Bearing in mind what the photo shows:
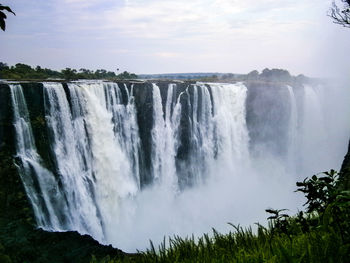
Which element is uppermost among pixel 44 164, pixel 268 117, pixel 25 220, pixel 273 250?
pixel 273 250

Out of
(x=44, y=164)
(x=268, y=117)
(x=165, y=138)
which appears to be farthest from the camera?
(x=268, y=117)

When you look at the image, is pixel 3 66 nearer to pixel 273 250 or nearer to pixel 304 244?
pixel 273 250

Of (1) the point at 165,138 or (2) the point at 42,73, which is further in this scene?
(2) the point at 42,73

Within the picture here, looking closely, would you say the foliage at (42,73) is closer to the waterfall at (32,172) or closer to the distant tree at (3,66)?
the distant tree at (3,66)

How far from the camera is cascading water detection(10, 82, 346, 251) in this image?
14992 mm

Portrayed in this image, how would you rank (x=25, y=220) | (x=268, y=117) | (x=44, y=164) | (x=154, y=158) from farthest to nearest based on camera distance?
(x=268, y=117)
(x=154, y=158)
(x=44, y=164)
(x=25, y=220)

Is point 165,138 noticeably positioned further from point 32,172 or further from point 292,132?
point 292,132

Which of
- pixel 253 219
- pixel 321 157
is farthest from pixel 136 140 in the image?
pixel 321 157

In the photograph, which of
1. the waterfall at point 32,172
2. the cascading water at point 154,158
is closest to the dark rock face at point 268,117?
the cascading water at point 154,158

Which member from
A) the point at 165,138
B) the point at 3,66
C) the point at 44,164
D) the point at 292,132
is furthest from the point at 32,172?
the point at 292,132

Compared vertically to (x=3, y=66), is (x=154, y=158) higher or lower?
lower

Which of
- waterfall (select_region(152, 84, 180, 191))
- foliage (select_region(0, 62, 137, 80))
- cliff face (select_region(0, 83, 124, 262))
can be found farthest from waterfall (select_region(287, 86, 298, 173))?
cliff face (select_region(0, 83, 124, 262))

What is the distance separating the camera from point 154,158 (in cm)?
2016

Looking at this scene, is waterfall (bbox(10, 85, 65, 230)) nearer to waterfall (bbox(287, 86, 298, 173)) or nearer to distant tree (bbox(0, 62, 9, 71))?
distant tree (bbox(0, 62, 9, 71))
